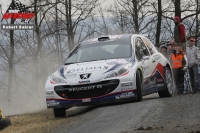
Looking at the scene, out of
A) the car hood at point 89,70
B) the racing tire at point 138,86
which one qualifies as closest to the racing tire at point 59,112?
the car hood at point 89,70

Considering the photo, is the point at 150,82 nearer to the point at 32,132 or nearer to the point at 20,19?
the point at 32,132

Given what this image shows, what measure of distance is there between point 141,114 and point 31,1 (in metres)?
28.3

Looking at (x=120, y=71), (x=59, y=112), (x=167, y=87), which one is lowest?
(x=59, y=112)

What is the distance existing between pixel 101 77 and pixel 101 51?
1.55m

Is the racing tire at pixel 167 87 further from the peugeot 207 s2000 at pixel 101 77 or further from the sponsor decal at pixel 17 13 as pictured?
the sponsor decal at pixel 17 13

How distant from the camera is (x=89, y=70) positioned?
12047mm

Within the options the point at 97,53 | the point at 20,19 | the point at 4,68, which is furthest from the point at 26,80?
the point at 97,53

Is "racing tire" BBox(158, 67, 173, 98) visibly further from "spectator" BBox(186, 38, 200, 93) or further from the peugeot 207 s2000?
"spectator" BBox(186, 38, 200, 93)

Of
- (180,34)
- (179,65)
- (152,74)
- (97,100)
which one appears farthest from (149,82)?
(180,34)

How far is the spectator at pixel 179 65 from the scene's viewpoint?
16344 millimetres

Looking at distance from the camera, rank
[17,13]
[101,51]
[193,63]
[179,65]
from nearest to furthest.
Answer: [101,51]
[179,65]
[193,63]
[17,13]

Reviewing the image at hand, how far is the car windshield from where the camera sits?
512 inches

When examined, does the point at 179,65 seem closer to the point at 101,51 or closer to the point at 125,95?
the point at 101,51

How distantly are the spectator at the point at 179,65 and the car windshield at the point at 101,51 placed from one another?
3.42 metres
